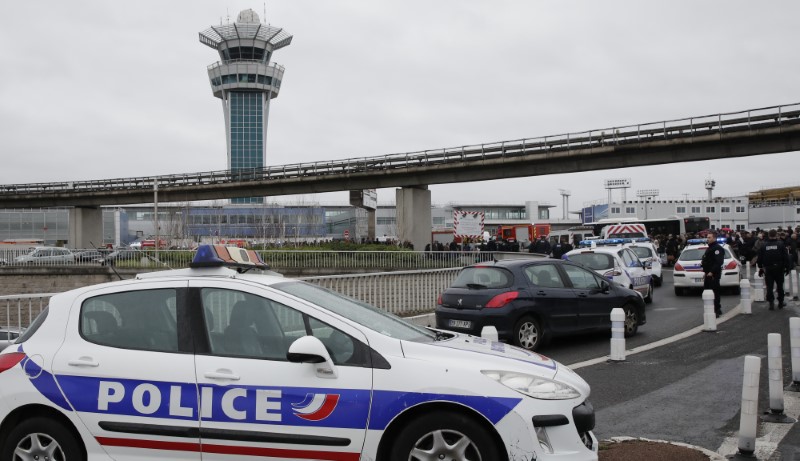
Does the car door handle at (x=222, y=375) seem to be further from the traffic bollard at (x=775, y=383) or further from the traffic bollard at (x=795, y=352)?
the traffic bollard at (x=795, y=352)

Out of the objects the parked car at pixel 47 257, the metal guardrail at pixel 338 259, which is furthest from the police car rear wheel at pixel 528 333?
the parked car at pixel 47 257

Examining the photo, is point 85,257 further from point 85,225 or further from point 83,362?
point 83,362

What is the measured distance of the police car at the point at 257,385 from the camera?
13.6ft

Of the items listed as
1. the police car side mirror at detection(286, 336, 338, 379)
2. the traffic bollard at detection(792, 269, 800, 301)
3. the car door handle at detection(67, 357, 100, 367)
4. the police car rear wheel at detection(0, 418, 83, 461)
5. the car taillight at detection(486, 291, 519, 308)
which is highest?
the police car side mirror at detection(286, 336, 338, 379)

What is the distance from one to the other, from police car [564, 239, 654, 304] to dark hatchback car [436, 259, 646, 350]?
164 inches

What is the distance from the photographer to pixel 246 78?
115250mm

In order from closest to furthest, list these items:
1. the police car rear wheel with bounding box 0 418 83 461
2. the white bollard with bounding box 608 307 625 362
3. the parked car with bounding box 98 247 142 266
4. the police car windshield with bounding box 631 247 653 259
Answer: the police car rear wheel with bounding box 0 418 83 461 < the white bollard with bounding box 608 307 625 362 < the police car windshield with bounding box 631 247 653 259 < the parked car with bounding box 98 247 142 266

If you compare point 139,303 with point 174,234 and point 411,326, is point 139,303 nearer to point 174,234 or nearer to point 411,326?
point 411,326

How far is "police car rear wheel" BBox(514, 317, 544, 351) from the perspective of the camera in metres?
10.8

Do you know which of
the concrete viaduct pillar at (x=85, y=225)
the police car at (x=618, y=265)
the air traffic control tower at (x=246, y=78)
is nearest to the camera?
the police car at (x=618, y=265)

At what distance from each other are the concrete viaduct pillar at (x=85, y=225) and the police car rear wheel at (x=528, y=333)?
2046 inches

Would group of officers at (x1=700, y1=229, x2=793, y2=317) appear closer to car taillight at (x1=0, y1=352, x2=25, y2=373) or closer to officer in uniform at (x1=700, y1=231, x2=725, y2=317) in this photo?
officer in uniform at (x1=700, y1=231, x2=725, y2=317)

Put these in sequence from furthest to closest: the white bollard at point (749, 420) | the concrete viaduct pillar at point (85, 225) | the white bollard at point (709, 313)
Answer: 1. the concrete viaduct pillar at point (85, 225)
2. the white bollard at point (709, 313)
3. the white bollard at point (749, 420)

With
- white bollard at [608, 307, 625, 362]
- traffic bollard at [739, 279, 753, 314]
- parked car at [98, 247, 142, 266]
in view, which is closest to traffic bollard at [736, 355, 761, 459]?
white bollard at [608, 307, 625, 362]
